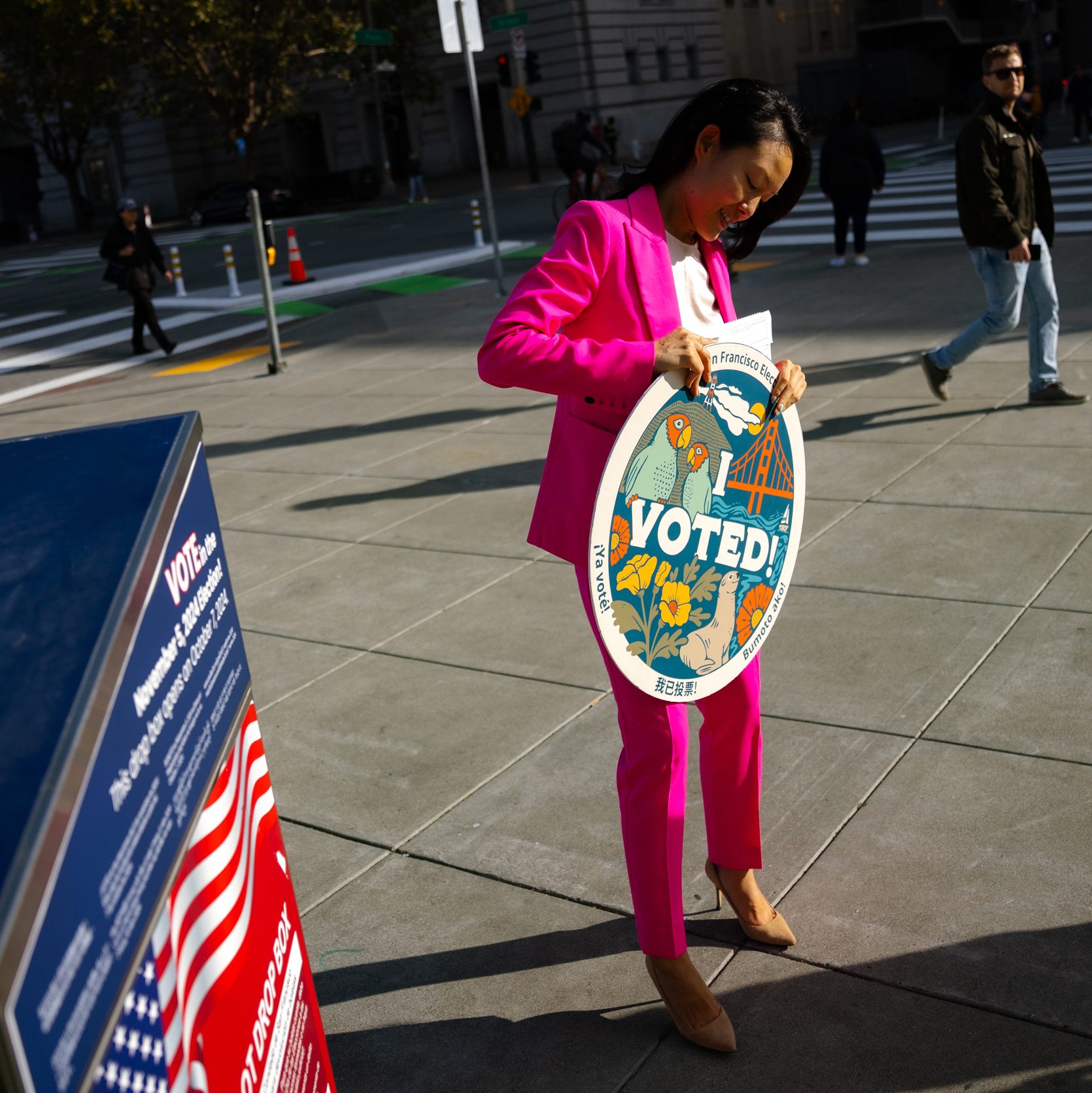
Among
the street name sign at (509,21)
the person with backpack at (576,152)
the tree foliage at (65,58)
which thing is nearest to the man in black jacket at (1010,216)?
the person with backpack at (576,152)

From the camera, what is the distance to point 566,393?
2533 millimetres

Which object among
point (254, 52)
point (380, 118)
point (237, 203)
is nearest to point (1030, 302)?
point (237, 203)

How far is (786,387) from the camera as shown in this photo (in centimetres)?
275

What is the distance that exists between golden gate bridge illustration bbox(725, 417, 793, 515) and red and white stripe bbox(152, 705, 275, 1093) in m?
1.18

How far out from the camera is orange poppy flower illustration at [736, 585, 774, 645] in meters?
2.75

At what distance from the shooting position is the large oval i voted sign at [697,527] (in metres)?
2.44

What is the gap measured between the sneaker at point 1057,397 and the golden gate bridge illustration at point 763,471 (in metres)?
5.26

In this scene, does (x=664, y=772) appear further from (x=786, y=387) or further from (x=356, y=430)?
(x=356, y=430)

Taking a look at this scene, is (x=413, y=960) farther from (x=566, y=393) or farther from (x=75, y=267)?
(x=75, y=267)

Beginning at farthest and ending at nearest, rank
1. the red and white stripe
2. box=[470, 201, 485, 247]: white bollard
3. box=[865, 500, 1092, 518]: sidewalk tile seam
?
box=[470, 201, 485, 247]: white bollard, box=[865, 500, 1092, 518]: sidewalk tile seam, the red and white stripe

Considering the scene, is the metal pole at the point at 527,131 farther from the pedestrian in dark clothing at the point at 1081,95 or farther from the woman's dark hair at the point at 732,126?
the woman's dark hair at the point at 732,126

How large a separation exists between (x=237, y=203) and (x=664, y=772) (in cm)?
4064

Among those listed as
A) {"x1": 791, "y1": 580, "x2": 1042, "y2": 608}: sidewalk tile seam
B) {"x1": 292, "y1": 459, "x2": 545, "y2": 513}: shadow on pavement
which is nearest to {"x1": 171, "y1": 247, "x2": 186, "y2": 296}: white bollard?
{"x1": 292, "y1": 459, "x2": 545, "y2": 513}: shadow on pavement

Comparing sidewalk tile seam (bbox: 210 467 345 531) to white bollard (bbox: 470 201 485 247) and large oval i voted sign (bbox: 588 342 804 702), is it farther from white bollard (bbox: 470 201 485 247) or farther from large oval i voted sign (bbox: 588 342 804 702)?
white bollard (bbox: 470 201 485 247)
